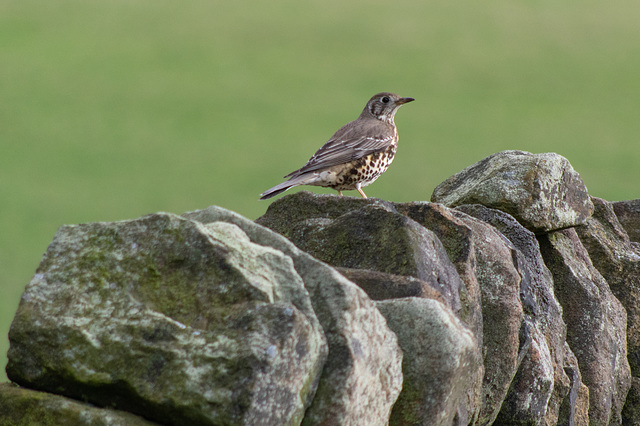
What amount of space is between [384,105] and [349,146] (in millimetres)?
1487

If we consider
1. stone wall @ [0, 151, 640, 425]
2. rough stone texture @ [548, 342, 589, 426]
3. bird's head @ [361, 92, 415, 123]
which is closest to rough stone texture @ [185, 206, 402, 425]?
stone wall @ [0, 151, 640, 425]

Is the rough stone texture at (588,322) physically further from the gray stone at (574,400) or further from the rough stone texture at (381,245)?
the rough stone texture at (381,245)

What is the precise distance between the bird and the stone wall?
384 cm

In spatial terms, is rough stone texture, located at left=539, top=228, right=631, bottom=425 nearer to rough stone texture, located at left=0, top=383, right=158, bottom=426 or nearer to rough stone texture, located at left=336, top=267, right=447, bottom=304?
rough stone texture, located at left=336, top=267, right=447, bottom=304

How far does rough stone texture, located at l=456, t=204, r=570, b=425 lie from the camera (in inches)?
221

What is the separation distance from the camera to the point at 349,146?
9766 mm

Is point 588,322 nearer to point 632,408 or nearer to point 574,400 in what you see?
point 574,400

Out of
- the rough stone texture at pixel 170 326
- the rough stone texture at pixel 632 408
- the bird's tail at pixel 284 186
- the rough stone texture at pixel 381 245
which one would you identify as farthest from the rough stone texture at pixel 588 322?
the rough stone texture at pixel 170 326

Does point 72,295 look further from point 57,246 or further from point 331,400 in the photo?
point 331,400

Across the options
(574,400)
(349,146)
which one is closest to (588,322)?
(574,400)

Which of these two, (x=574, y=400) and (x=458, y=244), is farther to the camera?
(x=574, y=400)

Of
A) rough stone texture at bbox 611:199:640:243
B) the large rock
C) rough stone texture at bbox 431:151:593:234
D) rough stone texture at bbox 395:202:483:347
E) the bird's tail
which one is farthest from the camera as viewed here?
rough stone texture at bbox 611:199:640:243

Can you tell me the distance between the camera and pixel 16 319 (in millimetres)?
3369

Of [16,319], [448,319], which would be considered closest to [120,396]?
[16,319]
